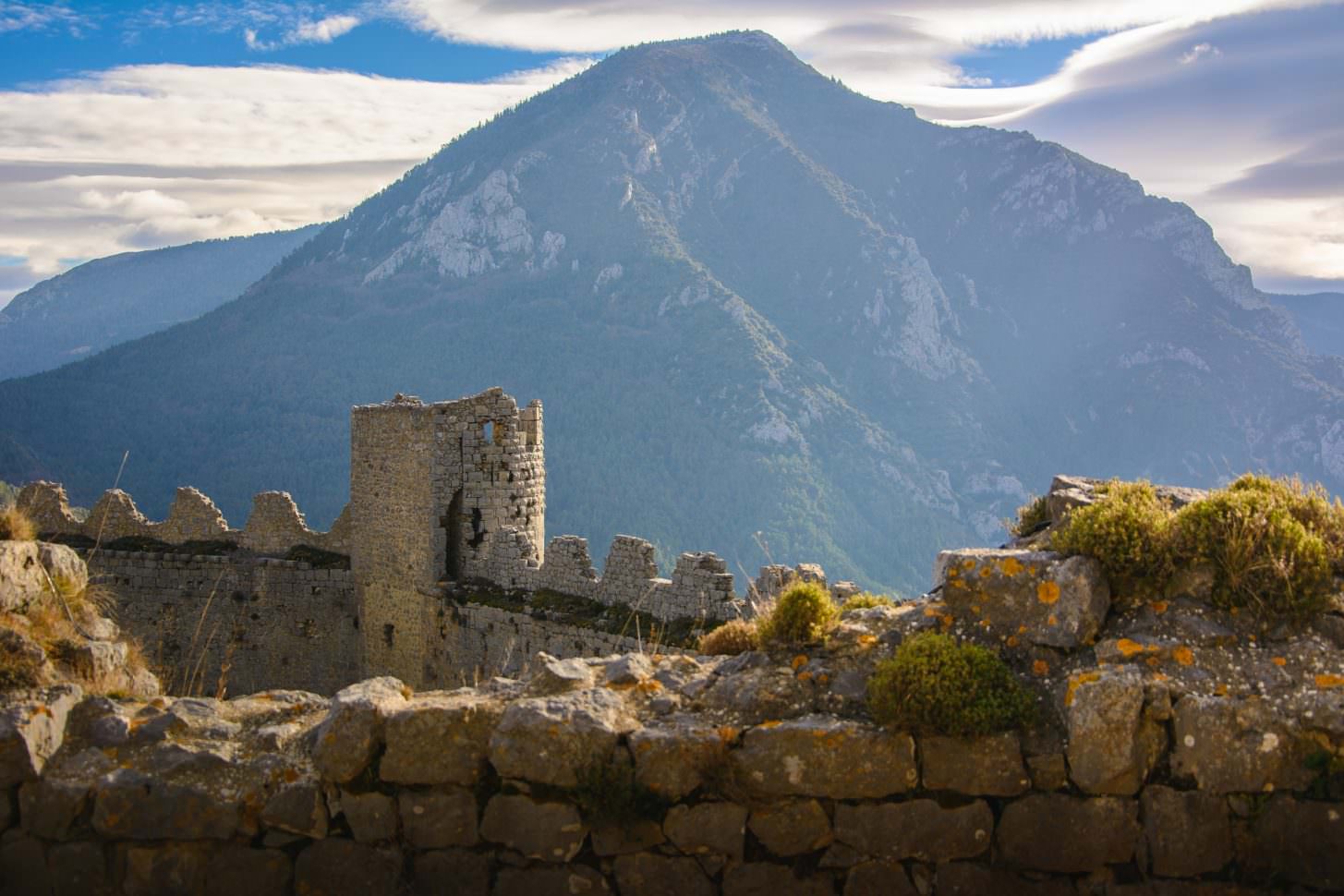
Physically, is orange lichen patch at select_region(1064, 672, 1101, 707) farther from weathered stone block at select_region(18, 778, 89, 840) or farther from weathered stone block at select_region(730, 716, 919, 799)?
weathered stone block at select_region(18, 778, 89, 840)

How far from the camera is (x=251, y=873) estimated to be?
6.42m

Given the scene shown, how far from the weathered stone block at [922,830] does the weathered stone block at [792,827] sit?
0.12 metres

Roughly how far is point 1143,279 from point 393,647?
186 metres

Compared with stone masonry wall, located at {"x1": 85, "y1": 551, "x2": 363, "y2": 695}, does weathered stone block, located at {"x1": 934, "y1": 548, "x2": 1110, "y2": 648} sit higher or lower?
higher

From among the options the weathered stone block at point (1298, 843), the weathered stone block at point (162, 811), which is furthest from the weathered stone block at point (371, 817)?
the weathered stone block at point (1298, 843)

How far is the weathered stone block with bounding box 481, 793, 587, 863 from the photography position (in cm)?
625

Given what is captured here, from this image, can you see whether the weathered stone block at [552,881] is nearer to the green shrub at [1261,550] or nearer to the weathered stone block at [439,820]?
the weathered stone block at [439,820]

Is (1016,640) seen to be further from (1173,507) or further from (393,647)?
(393,647)

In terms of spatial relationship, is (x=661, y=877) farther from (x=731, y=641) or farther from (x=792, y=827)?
(x=731, y=641)

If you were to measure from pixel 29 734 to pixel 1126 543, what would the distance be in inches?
223

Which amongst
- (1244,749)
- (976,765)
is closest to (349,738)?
(976,765)

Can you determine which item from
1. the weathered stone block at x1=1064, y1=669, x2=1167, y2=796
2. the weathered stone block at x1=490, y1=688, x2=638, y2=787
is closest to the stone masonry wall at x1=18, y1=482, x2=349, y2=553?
the weathered stone block at x1=490, y1=688, x2=638, y2=787

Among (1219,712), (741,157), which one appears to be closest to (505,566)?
(1219,712)

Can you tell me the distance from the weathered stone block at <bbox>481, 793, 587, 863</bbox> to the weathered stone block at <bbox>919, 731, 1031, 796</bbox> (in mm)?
1710
